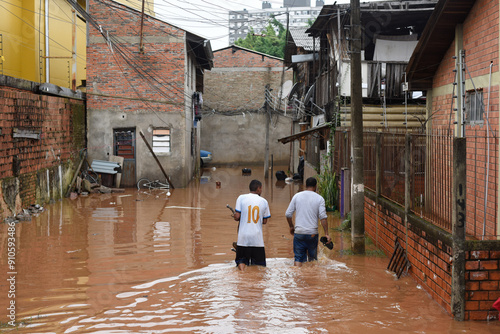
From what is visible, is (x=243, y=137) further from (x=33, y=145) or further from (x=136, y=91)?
(x=33, y=145)

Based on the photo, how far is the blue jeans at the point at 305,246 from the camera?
8.52 m

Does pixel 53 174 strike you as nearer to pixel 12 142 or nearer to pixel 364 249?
pixel 12 142

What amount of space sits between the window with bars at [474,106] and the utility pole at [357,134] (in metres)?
1.88

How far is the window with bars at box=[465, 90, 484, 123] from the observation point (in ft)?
30.3

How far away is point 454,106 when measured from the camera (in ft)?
34.2

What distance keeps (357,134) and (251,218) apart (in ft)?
9.63

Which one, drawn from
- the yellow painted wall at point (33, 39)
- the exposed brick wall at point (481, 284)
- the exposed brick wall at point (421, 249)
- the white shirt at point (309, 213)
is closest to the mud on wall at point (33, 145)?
the yellow painted wall at point (33, 39)

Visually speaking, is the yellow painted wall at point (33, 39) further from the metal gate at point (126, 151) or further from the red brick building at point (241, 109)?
the red brick building at point (241, 109)

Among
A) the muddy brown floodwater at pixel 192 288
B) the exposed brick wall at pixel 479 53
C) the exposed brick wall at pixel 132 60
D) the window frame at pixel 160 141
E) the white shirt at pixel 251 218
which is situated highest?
the exposed brick wall at pixel 132 60

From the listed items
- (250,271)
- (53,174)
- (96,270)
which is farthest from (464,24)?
(53,174)

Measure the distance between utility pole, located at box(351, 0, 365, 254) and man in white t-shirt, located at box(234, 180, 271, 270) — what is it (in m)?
2.37

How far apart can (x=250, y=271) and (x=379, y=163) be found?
3579 millimetres

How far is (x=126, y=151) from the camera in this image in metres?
23.8

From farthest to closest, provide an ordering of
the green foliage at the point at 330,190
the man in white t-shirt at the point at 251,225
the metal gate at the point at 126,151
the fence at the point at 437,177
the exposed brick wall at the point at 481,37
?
the metal gate at the point at 126,151 < the green foliage at the point at 330,190 < the exposed brick wall at the point at 481,37 < the man in white t-shirt at the point at 251,225 < the fence at the point at 437,177
